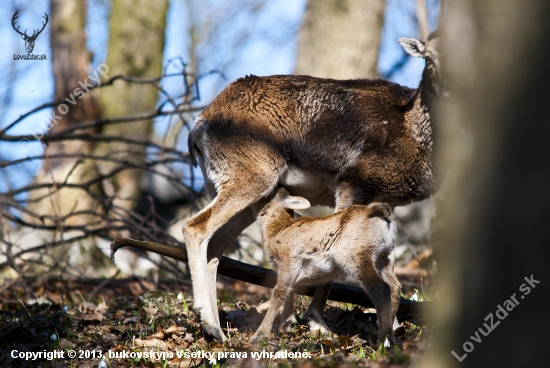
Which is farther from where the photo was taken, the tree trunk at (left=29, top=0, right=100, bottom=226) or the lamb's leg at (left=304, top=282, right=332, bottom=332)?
the tree trunk at (left=29, top=0, right=100, bottom=226)

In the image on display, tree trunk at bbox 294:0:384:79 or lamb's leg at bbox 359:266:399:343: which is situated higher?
tree trunk at bbox 294:0:384:79

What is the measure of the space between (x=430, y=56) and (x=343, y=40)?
5.57 meters

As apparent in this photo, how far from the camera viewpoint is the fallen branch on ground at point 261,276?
5.66 m

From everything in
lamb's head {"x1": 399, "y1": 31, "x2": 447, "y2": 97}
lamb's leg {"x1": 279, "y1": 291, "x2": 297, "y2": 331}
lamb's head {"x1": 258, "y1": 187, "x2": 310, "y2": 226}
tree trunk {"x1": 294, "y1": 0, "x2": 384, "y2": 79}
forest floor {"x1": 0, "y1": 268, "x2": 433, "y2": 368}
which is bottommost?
forest floor {"x1": 0, "y1": 268, "x2": 433, "y2": 368}

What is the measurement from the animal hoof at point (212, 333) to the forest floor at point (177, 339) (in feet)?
0.19

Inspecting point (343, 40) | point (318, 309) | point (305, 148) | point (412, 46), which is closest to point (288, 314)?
point (318, 309)

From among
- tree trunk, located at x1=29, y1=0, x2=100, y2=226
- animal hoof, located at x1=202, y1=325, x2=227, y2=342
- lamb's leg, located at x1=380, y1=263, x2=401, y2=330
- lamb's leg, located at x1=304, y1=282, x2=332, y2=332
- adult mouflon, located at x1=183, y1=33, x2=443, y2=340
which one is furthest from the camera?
tree trunk, located at x1=29, y1=0, x2=100, y2=226

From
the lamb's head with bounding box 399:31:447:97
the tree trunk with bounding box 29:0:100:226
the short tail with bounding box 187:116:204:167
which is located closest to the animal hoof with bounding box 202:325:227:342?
the short tail with bounding box 187:116:204:167

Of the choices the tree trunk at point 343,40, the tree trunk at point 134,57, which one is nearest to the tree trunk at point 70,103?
Result: the tree trunk at point 134,57

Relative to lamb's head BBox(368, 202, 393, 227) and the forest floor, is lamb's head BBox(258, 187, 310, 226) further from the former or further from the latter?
the forest floor

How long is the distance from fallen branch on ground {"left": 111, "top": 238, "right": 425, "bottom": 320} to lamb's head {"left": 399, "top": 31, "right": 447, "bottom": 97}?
80.6 inches

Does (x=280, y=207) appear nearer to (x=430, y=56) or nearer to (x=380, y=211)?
(x=380, y=211)

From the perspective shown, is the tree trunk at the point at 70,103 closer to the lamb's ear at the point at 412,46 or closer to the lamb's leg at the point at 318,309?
the lamb's ear at the point at 412,46

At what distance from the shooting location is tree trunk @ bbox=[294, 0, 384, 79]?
38.0ft
